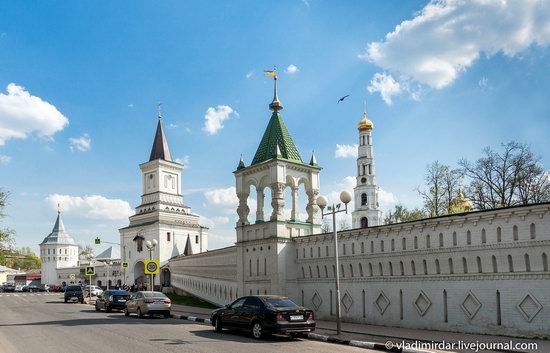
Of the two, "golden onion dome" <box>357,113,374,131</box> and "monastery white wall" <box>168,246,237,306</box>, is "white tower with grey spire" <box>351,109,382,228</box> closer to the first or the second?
"golden onion dome" <box>357,113,374,131</box>

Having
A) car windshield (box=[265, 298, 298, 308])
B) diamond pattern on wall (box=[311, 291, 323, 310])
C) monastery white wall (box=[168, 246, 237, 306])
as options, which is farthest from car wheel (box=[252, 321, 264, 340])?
monastery white wall (box=[168, 246, 237, 306])

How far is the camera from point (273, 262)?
82.7ft

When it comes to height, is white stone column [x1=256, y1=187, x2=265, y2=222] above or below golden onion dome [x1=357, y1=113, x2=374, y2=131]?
below

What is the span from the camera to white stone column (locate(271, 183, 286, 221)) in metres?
25.7

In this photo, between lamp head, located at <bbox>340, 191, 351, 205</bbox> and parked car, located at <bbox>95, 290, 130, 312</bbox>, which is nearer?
lamp head, located at <bbox>340, 191, 351, 205</bbox>

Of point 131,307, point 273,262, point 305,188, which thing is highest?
point 305,188

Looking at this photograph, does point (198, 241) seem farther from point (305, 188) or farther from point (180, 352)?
point (180, 352)

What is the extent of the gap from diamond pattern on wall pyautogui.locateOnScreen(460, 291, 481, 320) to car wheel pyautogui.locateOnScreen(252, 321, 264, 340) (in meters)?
6.47

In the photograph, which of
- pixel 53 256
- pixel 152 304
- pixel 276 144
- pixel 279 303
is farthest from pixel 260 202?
pixel 53 256

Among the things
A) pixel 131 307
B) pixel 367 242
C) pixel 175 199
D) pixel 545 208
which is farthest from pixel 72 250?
pixel 545 208

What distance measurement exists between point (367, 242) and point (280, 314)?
21.7 feet

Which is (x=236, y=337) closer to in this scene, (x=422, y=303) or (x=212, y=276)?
(x=422, y=303)

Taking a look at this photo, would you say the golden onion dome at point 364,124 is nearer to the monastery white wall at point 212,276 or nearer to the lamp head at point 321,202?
the monastery white wall at point 212,276

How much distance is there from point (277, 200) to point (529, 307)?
A: 13231 mm
